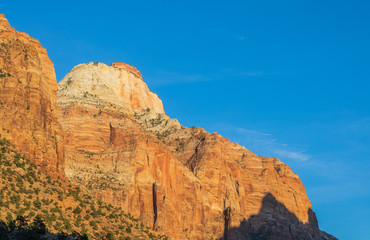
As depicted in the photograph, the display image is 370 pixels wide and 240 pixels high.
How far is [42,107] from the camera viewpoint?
108 m

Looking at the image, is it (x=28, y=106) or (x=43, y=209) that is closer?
(x=43, y=209)

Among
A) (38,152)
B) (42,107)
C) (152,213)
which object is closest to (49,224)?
(38,152)

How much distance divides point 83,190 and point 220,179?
85118 millimetres

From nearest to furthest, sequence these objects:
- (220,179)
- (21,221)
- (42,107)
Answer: (21,221), (42,107), (220,179)

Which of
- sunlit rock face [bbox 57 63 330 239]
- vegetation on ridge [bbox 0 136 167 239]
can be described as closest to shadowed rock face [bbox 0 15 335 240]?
sunlit rock face [bbox 57 63 330 239]

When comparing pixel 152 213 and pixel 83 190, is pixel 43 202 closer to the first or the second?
pixel 83 190

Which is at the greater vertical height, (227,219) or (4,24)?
(4,24)

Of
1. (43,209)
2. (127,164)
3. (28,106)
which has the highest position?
(127,164)

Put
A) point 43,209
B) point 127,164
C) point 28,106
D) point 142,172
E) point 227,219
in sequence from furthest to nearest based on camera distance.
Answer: point 227,219 < point 142,172 < point 127,164 < point 28,106 < point 43,209

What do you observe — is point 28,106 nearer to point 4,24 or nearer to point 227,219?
point 4,24

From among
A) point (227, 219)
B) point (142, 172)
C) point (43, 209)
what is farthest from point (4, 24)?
point (227, 219)

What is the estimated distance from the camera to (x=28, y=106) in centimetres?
10488

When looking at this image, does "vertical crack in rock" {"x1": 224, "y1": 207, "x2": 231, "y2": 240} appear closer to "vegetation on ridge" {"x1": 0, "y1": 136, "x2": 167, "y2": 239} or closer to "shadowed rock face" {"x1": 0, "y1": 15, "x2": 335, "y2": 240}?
"shadowed rock face" {"x1": 0, "y1": 15, "x2": 335, "y2": 240}

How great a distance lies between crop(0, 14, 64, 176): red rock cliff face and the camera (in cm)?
10096
